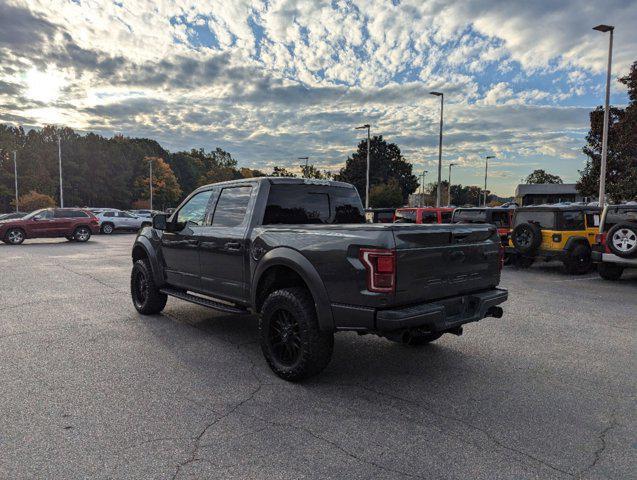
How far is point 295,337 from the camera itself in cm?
409

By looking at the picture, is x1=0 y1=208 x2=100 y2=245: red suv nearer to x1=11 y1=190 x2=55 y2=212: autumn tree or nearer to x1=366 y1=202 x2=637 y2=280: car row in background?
x1=366 y1=202 x2=637 y2=280: car row in background

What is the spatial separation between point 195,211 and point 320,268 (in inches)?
105

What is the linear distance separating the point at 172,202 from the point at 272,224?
3348 inches

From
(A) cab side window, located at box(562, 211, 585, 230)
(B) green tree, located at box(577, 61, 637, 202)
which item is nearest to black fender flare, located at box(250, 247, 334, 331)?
(A) cab side window, located at box(562, 211, 585, 230)

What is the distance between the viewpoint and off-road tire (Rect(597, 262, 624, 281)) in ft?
33.9

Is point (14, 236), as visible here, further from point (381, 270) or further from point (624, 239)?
point (624, 239)

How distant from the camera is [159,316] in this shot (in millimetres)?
6625

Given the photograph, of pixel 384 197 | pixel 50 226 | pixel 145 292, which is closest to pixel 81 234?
pixel 50 226

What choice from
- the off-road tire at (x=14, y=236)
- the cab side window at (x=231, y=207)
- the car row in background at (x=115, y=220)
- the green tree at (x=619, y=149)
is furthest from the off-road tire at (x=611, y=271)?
the car row in background at (x=115, y=220)

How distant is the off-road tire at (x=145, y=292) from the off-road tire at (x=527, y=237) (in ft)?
28.9

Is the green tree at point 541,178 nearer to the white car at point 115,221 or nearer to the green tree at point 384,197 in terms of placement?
the green tree at point 384,197

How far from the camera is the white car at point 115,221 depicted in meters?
29.8

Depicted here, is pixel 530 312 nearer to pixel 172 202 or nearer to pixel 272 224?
pixel 272 224

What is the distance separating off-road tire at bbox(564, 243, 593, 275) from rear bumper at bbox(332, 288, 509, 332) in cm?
839
